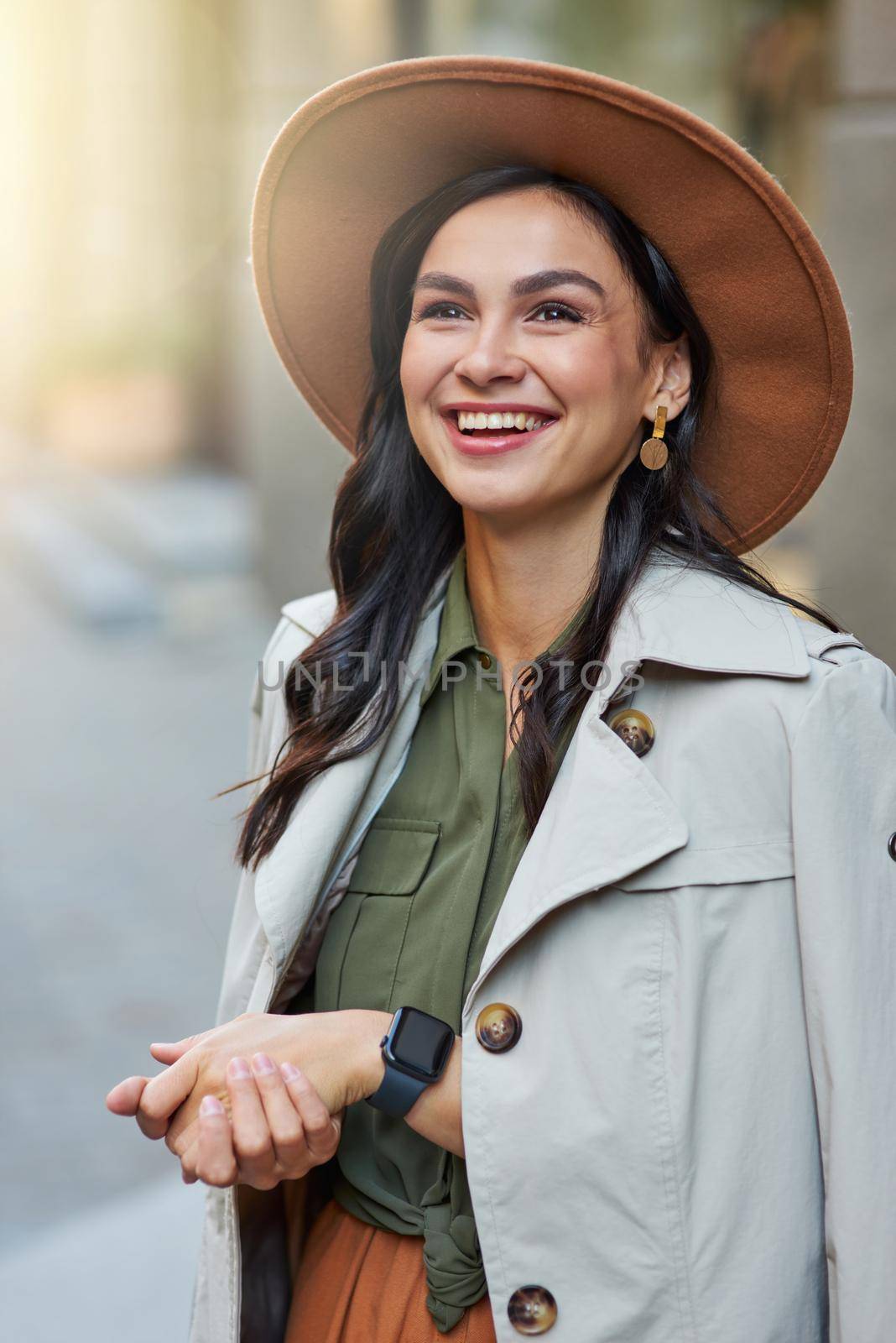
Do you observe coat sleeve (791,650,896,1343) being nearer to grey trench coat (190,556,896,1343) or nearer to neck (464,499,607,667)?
grey trench coat (190,556,896,1343)

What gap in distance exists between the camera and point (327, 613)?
2320 millimetres

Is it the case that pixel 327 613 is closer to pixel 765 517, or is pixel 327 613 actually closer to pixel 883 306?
pixel 765 517

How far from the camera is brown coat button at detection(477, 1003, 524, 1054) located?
1.70 metres

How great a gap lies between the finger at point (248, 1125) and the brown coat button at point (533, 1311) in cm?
33

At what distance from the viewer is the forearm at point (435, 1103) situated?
1758mm

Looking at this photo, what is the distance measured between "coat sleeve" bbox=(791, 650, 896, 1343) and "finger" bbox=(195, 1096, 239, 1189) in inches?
27.4

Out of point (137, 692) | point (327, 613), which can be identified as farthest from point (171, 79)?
point (327, 613)

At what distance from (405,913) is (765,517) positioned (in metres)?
0.83

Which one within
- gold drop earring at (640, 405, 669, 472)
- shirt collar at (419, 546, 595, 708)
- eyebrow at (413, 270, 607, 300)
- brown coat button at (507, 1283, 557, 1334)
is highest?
eyebrow at (413, 270, 607, 300)

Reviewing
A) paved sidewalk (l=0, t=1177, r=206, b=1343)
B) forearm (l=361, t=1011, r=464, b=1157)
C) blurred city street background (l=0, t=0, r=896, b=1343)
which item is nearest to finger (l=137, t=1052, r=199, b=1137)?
forearm (l=361, t=1011, r=464, b=1157)

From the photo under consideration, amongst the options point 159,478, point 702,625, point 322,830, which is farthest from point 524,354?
point 159,478

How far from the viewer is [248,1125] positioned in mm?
1691

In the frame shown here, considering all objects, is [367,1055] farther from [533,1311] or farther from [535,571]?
[535,571]

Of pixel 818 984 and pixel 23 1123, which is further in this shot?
pixel 23 1123
